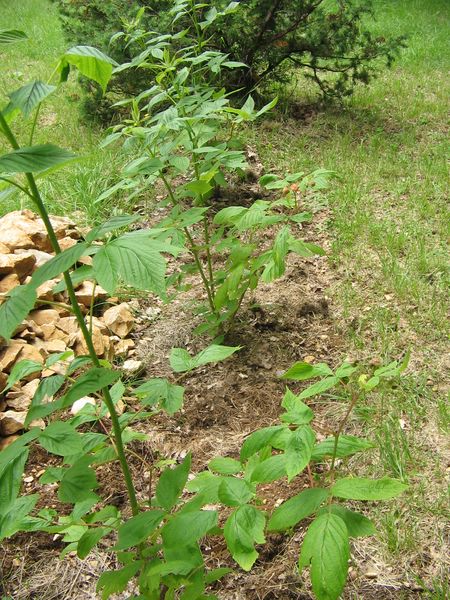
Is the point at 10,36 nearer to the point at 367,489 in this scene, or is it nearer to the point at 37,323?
the point at 367,489

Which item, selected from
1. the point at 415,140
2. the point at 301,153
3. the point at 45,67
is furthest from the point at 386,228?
the point at 45,67

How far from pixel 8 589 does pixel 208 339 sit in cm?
137

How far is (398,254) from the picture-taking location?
322cm

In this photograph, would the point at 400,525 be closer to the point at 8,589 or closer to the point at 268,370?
the point at 268,370

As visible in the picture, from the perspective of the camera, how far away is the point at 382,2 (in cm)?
992

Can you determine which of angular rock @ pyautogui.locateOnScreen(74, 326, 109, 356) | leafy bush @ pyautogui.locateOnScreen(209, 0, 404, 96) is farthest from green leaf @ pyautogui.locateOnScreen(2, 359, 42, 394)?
leafy bush @ pyautogui.locateOnScreen(209, 0, 404, 96)

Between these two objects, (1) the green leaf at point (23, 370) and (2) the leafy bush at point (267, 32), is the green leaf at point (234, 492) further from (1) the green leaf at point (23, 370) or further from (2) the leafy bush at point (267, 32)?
(2) the leafy bush at point (267, 32)

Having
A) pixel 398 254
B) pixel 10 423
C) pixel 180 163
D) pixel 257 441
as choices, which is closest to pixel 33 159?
pixel 257 441

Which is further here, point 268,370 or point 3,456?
point 268,370

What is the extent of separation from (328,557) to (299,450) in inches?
8.3

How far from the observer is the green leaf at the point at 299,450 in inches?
45.6

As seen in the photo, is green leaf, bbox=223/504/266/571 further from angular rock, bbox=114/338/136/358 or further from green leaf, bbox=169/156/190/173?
angular rock, bbox=114/338/136/358

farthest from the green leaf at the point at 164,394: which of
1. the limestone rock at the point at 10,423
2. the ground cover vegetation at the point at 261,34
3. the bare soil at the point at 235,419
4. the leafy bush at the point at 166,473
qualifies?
the ground cover vegetation at the point at 261,34

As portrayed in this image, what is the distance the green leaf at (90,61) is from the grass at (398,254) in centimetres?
150
